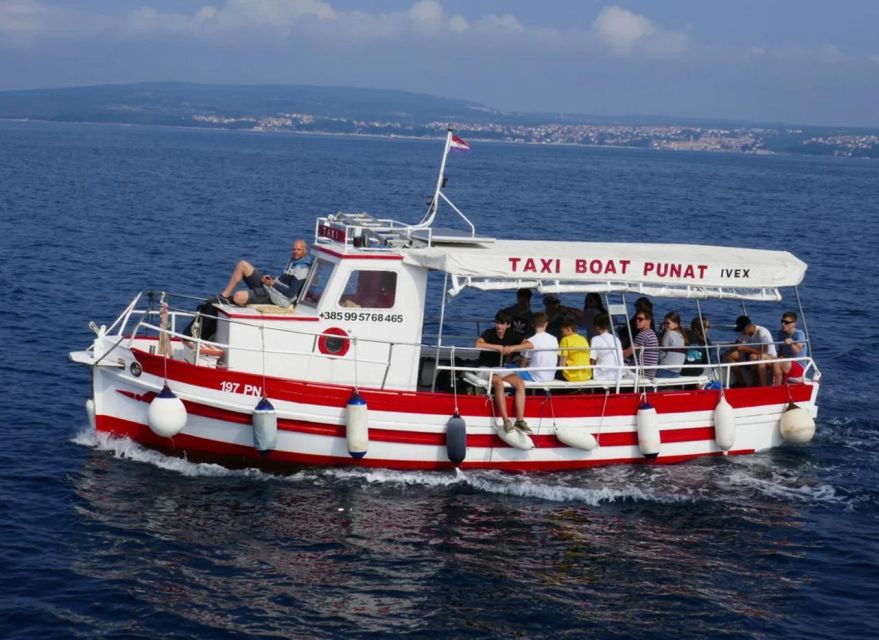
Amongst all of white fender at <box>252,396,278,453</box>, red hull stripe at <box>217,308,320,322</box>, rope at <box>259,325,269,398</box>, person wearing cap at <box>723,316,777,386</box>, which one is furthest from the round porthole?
person wearing cap at <box>723,316,777,386</box>

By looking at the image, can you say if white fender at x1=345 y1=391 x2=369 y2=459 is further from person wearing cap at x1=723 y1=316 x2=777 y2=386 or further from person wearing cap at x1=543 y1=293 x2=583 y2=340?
person wearing cap at x1=723 y1=316 x2=777 y2=386

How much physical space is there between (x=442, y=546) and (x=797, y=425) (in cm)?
709

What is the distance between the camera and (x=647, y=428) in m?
18.2

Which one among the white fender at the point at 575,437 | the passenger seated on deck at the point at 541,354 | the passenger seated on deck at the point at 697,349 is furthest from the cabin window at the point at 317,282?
the passenger seated on deck at the point at 697,349

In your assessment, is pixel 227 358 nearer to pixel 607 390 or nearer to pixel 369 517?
pixel 369 517

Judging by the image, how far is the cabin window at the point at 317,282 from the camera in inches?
723

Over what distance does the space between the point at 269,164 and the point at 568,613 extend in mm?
109702

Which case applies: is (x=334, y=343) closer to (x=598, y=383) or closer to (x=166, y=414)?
(x=166, y=414)

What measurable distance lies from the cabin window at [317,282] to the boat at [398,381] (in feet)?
0.08

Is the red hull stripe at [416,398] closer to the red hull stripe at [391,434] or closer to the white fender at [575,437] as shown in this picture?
the white fender at [575,437]

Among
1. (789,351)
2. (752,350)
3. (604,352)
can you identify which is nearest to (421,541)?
(604,352)

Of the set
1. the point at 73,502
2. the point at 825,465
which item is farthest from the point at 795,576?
the point at 73,502

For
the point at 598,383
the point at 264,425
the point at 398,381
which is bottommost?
the point at 264,425

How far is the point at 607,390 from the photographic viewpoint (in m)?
18.5
